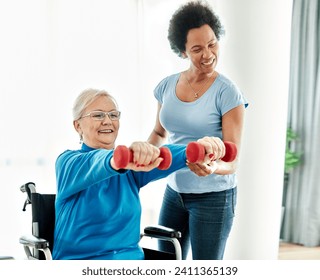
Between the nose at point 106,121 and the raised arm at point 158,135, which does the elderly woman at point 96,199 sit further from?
the raised arm at point 158,135

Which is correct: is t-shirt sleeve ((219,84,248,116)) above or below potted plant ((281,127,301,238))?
above

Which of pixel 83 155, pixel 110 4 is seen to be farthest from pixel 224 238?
pixel 110 4

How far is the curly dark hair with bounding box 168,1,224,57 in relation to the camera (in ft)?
4.04

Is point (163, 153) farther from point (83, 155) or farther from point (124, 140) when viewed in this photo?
point (124, 140)

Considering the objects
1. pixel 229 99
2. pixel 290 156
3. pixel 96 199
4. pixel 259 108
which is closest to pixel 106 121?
pixel 96 199

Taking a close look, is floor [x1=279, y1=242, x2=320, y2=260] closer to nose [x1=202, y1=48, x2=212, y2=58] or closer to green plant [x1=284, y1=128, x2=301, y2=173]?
green plant [x1=284, y1=128, x2=301, y2=173]

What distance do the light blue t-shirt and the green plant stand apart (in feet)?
3.88

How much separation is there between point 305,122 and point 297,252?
0.53 metres

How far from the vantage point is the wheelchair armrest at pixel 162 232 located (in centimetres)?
122

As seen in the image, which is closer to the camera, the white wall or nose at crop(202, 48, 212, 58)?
nose at crop(202, 48, 212, 58)

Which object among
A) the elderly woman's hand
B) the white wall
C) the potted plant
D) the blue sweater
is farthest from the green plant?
the elderly woman's hand

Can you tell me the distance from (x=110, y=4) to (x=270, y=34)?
1.76ft

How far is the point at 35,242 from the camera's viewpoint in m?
1.10

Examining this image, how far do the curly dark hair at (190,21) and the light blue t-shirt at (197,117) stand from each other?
9 cm
